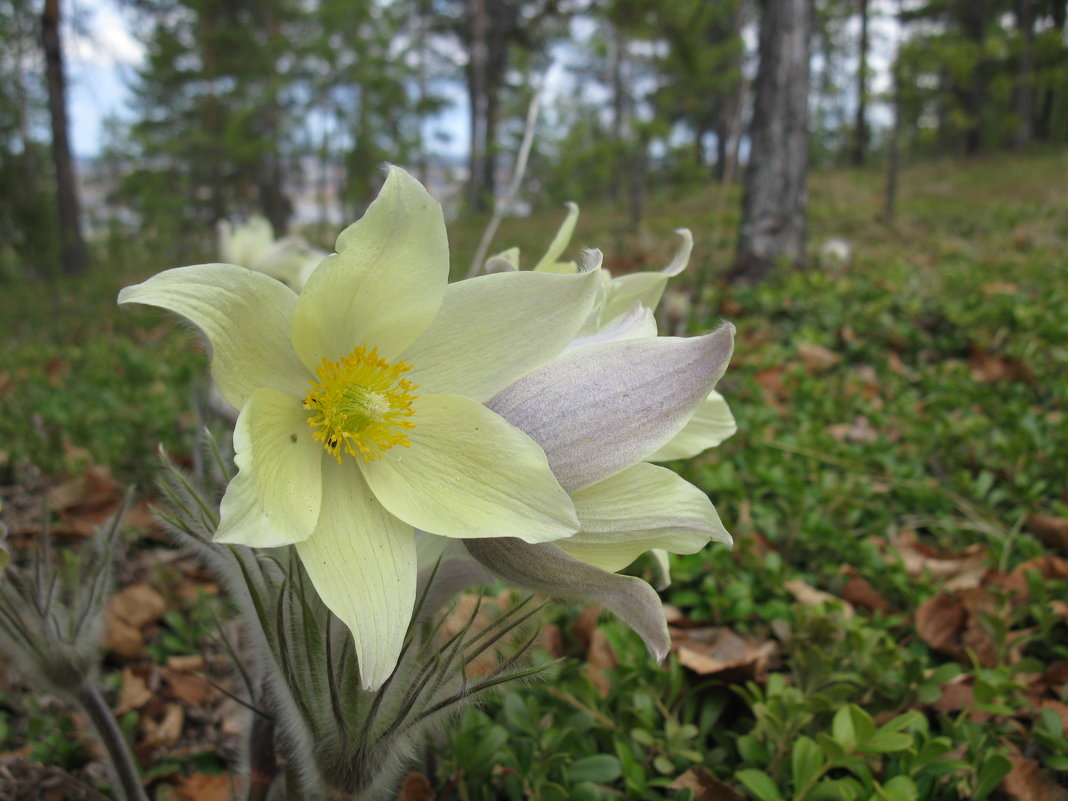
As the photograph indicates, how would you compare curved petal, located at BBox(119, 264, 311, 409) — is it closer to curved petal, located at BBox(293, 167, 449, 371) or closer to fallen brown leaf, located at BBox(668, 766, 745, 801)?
curved petal, located at BBox(293, 167, 449, 371)

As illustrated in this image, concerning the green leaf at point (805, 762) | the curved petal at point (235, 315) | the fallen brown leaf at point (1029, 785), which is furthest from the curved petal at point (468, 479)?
the fallen brown leaf at point (1029, 785)

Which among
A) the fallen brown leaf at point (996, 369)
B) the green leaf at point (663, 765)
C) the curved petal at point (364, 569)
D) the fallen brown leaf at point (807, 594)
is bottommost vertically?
the green leaf at point (663, 765)

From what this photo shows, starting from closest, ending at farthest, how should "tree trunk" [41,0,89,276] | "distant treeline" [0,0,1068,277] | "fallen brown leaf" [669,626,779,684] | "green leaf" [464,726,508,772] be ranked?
"green leaf" [464,726,508,772], "fallen brown leaf" [669,626,779,684], "distant treeline" [0,0,1068,277], "tree trunk" [41,0,89,276]

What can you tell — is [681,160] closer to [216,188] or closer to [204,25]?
[204,25]

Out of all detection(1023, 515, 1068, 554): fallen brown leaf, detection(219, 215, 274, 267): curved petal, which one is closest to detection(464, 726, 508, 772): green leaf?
detection(219, 215, 274, 267): curved petal

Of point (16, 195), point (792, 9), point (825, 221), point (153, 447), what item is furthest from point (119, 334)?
point (825, 221)

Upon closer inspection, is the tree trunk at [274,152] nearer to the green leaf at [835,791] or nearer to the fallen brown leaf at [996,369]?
the fallen brown leaf at [996,369]
